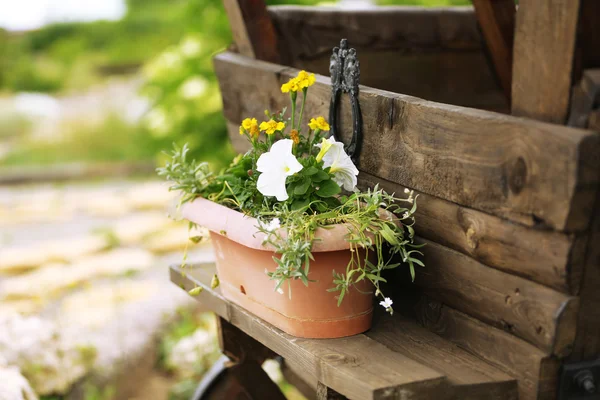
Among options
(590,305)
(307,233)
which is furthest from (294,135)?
(590,305)

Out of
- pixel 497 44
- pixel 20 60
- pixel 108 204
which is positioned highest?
pixel 497 44

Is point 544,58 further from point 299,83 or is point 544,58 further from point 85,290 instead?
point 85,290

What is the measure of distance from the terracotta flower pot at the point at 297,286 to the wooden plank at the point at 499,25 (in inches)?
40.0

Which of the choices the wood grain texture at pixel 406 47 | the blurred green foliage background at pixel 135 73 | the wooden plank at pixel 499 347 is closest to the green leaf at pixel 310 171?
the wooden plank at pixel 499 347

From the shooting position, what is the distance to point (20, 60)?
10.5 metres

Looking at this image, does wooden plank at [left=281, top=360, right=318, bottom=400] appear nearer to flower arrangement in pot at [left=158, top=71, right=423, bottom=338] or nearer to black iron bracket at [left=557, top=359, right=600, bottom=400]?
flower arrangement in pot at [left=158, top=71, right=423, bottom=338]

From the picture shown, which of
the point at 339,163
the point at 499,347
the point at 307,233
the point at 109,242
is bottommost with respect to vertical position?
the point at 109,242

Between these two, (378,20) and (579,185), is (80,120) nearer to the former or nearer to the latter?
(378,20)

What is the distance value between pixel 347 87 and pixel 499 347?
69cm

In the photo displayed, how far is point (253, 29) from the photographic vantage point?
7.30 ft

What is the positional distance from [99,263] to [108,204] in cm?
151

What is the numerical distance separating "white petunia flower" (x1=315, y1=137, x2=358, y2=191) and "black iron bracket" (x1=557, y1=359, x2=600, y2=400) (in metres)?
0.59

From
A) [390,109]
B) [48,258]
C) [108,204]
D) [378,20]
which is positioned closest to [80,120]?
[108,204]

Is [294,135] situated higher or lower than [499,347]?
higher
